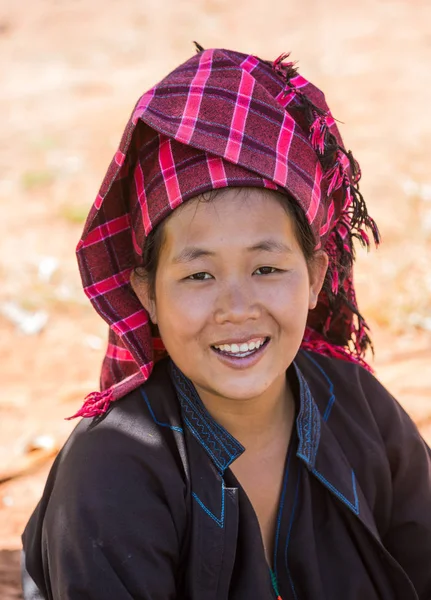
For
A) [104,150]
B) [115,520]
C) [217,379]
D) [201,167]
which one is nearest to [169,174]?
[201,167]

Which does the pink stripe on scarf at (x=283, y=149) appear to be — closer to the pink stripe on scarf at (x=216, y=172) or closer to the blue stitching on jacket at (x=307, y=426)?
the pink stripe on scarf at (x=216, y=172)

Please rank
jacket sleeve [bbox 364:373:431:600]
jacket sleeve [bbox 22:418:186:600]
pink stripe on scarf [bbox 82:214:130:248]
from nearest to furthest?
1. jacket sleeve [bbox 22:418:186:600]
2. pink stripe on scarf [bbox 82:214:130:248]
3. jacket sleeve [bbox 364:373:431:600]

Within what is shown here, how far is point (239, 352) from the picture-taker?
7.30 feet

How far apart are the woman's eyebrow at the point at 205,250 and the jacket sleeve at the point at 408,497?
0.73 meters

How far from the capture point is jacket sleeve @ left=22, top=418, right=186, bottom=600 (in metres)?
2.06

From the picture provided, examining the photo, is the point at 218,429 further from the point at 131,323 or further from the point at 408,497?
the point at 408,497

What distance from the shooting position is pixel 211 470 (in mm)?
2244

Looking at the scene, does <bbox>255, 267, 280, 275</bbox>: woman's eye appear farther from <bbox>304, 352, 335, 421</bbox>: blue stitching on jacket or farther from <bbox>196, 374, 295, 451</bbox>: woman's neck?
<bbox>304, 352, 335, 421</bbox>: blue stitching on jacket

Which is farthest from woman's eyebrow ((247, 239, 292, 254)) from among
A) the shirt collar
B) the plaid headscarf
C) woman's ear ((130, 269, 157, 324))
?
the shirt collar

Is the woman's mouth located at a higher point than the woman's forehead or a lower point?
lower

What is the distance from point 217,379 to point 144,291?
318 mm

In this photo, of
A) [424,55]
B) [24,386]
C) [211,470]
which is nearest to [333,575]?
[211,470]

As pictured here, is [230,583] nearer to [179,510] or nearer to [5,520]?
[179,510]

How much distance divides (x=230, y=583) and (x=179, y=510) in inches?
9.3
